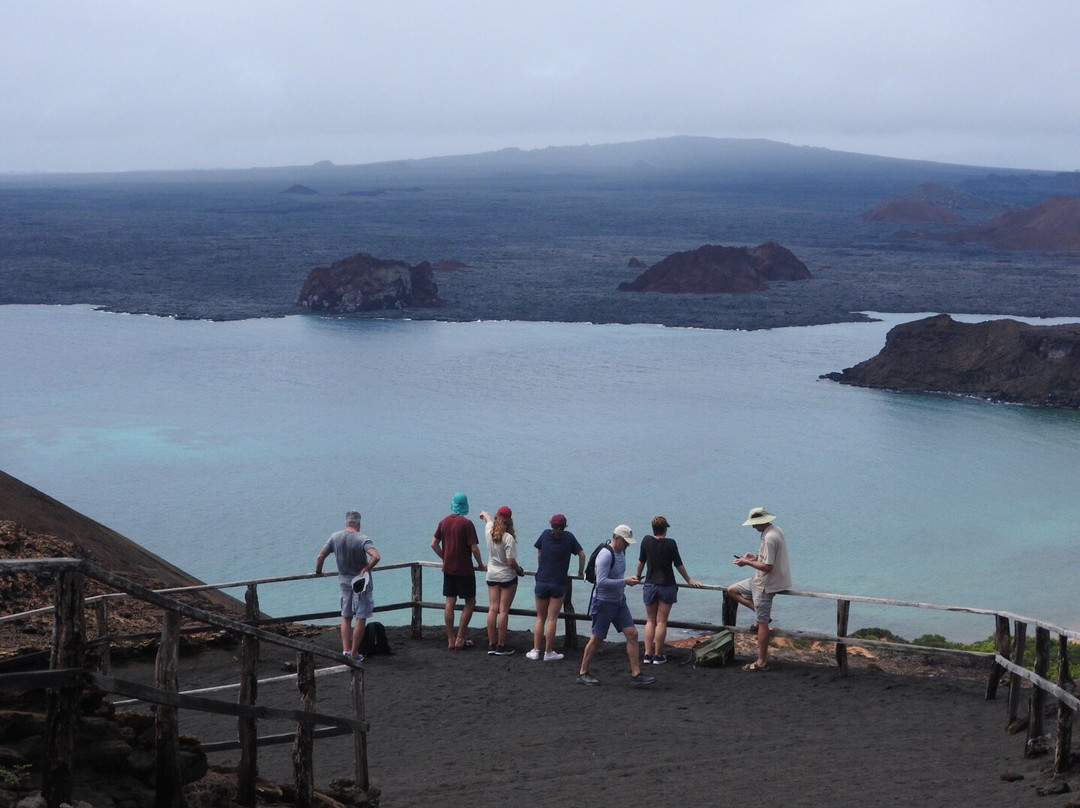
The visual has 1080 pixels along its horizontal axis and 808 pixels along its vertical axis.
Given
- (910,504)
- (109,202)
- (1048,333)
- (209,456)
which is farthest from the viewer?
(109,202)

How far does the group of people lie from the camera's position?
11613 mm

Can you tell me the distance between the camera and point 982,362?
53.1m

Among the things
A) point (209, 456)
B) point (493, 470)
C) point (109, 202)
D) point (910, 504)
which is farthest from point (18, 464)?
point (109, 202)

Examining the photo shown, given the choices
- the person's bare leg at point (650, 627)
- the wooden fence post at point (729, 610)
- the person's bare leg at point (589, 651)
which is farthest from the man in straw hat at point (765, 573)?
the person's bare leg at point (589, 651)

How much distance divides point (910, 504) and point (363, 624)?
28.3 meters

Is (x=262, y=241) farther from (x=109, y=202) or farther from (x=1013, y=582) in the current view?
(x=1013, y=582)

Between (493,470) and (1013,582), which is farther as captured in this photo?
(493,470)

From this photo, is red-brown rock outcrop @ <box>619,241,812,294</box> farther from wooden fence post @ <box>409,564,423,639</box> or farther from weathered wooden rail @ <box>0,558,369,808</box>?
weathered wooden rail @ <box>0,558,369,808</box>

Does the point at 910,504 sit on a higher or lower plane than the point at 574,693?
lower

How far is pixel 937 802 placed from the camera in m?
8.53

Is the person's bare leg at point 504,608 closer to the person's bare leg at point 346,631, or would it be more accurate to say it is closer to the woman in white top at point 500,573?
the woman in white top at point 500,573

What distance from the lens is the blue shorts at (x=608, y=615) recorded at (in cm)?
1155

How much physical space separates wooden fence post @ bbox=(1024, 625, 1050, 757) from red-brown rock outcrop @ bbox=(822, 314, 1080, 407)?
43.2 m

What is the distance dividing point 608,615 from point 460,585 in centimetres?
169
